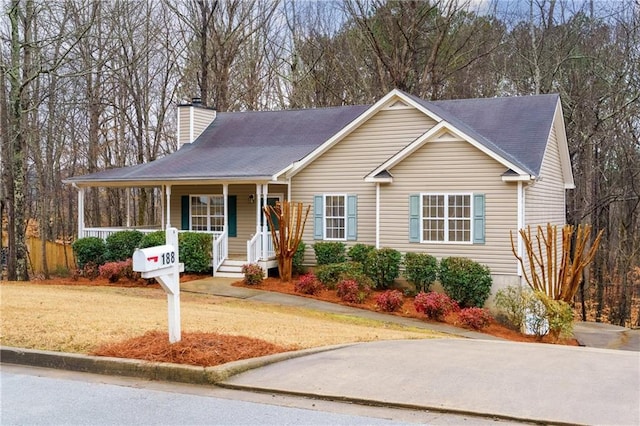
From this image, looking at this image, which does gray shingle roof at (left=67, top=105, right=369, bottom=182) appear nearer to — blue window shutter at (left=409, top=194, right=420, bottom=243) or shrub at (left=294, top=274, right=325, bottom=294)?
shrub at (left=294, top=274, right=325, bottom=294)

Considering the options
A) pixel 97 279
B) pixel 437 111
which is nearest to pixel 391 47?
pixel 437 111

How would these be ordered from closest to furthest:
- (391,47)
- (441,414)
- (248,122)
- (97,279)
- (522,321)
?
1. (441,414)
2. (522,321)
3. (97,279)
4. (248,122)
5. (391,47)

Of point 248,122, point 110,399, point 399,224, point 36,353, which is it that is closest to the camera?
point 110,399

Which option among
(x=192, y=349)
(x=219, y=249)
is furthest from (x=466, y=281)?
(x=192, y=349)

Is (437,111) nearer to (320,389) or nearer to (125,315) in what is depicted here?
(125,315)

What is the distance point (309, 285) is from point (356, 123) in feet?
16.8

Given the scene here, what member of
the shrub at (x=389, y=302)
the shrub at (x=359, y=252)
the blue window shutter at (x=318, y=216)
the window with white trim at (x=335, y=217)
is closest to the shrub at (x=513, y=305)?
the shrub at (x=389, y=302)

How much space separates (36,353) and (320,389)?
3.68 metres

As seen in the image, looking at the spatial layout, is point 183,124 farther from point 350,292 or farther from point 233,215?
point 350,292

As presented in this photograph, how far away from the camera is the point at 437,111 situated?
19.0m

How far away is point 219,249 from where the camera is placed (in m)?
19.9

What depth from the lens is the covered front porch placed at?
65.8 feet

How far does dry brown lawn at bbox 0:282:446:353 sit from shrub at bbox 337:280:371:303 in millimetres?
1734

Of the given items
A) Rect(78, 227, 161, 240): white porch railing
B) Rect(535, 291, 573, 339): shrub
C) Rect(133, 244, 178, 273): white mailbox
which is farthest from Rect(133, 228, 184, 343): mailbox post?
Rect(78, 227, 161, 240): white porch railing
